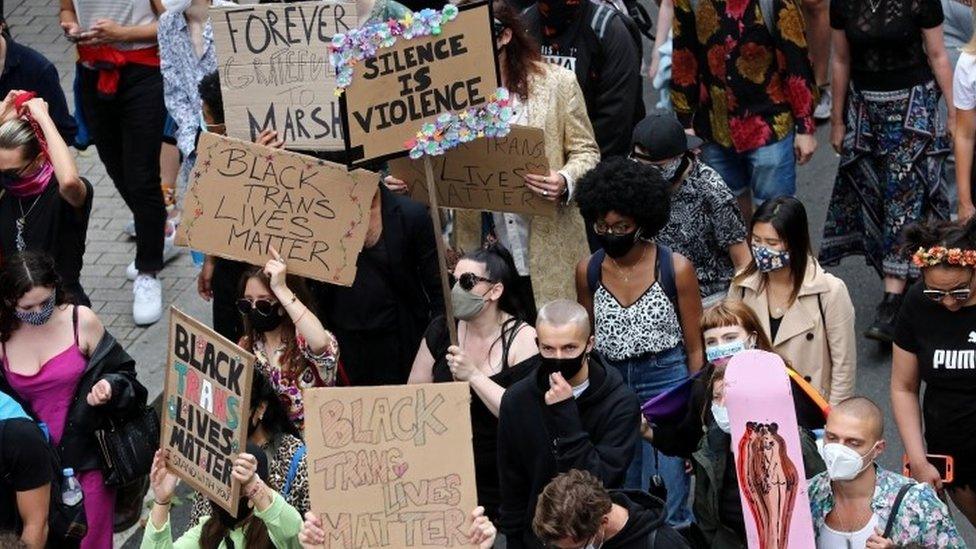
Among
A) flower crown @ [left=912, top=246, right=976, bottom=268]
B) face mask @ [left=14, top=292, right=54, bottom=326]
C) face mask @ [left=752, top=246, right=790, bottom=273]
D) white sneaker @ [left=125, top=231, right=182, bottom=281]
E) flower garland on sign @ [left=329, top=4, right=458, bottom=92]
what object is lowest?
white sneaker @ [left=125, top=231, right=182, bottom=281]

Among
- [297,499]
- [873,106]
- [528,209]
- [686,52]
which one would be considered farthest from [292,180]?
[873,106]

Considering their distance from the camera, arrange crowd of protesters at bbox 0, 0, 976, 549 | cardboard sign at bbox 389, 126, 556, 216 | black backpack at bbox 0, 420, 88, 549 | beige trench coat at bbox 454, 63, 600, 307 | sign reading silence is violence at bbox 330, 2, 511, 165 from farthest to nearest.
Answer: beige trench coat at bbox 454, 63, 600, 307 → cardboard sign at bbox 389, 126, 556, 216 → sign reading silence is violence at bbox 330, 2, 511, 165 → black backpack at bbox 0, 420, 88, 549 → crowd of protesters at bbox 0, 0, 976, 549

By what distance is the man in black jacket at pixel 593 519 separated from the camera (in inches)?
222

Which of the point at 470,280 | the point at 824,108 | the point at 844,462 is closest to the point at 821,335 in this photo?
the point at 844,462

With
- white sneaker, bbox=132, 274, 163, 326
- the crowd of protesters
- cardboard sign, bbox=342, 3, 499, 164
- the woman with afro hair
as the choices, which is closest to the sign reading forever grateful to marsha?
the crowd of protesters

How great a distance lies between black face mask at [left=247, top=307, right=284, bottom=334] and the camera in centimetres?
707

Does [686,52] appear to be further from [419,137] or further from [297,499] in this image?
[297,499]

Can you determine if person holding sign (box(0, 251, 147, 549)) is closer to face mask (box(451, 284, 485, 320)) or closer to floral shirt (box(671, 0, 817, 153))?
face mask (box(451, 284, 485, 320))

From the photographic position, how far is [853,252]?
904cm

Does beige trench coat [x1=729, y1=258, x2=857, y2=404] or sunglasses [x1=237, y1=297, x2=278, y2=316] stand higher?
sunglasses [x1=237, y1=297, x2=278, y2=316]

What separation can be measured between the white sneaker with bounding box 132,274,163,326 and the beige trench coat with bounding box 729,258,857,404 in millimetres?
4177

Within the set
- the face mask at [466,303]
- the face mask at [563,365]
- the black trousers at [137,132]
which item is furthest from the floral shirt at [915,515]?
the black trousers at [137,132]

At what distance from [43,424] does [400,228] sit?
64.6 inches

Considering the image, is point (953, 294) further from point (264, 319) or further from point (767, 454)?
point (264, 319)
